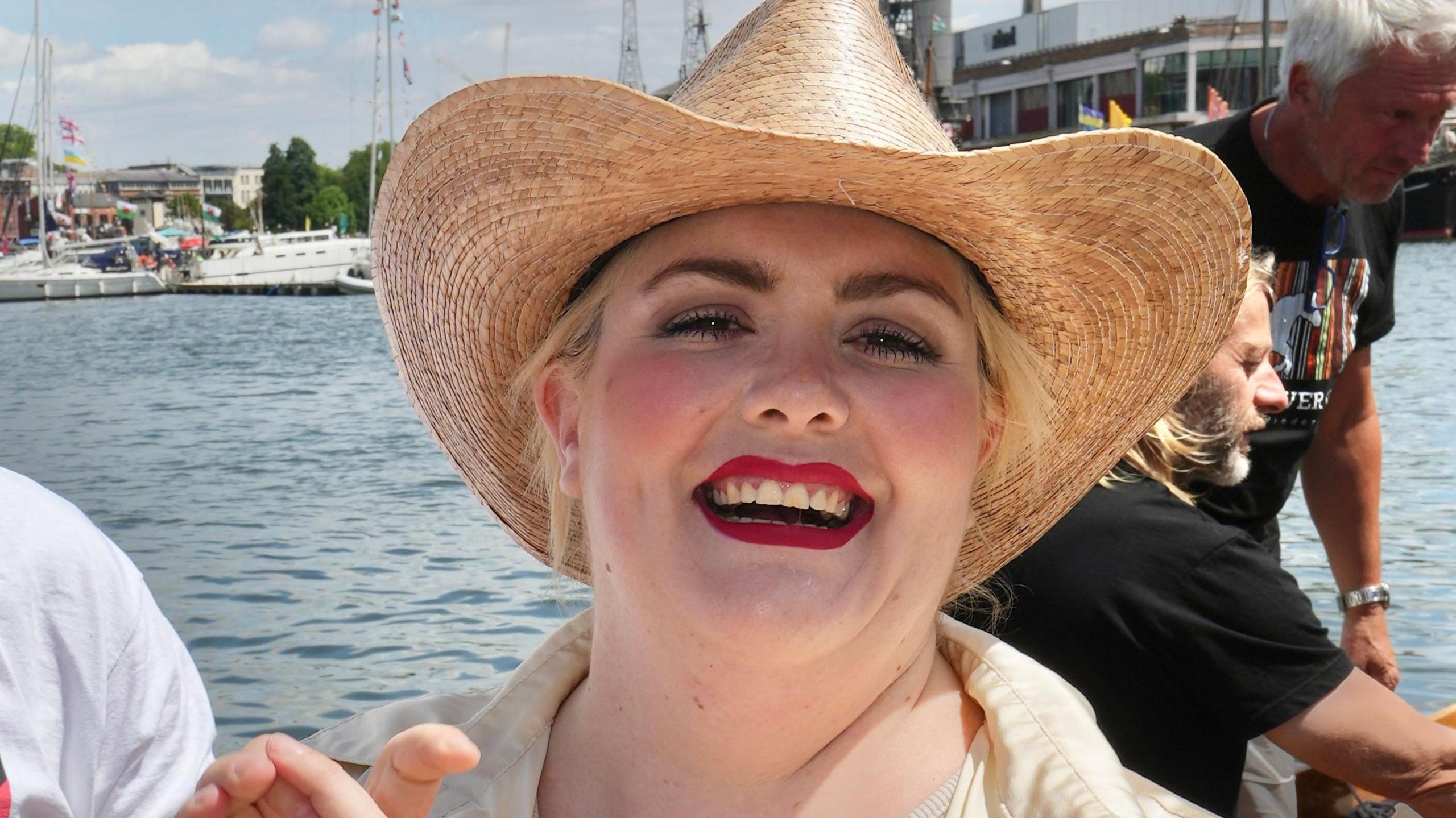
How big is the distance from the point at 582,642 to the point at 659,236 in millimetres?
491

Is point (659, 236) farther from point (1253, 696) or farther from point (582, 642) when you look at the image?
point (1253, 696)

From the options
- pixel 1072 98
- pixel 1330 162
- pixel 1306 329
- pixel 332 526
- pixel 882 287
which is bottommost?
pixel 332 526

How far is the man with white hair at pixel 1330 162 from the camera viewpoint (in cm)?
296

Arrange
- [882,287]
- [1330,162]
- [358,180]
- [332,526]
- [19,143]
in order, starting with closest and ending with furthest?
[882,287]
[1330,162]
[332,526]
[358,180]
[19,143]

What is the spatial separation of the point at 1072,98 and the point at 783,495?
52849 mm

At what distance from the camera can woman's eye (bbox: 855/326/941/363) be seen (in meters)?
1.40

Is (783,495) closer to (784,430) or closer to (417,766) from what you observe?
(784,430)

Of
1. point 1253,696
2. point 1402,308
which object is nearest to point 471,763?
point 1253,696

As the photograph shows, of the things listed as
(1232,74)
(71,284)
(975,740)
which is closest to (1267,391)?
(975,740)

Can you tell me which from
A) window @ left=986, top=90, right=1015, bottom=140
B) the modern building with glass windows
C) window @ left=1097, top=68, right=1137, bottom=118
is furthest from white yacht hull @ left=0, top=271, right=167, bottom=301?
window @ left=1097, top=68, right=1137, bottom=118

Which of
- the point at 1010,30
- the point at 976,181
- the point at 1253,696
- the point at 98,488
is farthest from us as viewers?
the point at 1010,30

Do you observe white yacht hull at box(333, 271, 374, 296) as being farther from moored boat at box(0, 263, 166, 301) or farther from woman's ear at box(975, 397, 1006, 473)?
woman's ear at box(975, 397, 1006, 473)

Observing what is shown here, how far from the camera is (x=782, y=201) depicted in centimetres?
144

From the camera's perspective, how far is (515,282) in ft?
5.58
